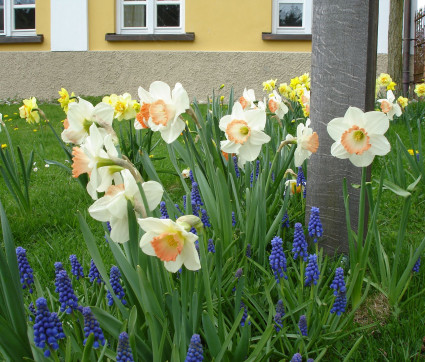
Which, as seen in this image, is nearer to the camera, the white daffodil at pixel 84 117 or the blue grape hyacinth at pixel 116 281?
the blue grape hyacinth at pixel 116 281

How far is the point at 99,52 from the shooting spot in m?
9.13

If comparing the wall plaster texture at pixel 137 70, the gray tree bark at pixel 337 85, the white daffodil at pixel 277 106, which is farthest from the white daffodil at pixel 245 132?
the wall plaster texture at pixel 137 70

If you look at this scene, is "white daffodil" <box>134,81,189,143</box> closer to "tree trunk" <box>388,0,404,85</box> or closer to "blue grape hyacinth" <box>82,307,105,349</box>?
"blue grape hyacinth" <box>82,307,105,349</box>

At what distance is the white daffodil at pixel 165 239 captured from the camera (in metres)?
0.90

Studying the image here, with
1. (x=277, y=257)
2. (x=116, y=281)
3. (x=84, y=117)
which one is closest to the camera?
(x=116, y=281)

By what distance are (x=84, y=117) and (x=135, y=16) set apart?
8.49m

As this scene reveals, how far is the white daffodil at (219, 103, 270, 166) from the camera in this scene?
1.50m

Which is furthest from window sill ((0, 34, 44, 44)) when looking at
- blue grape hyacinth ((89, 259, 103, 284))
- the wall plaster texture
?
blue grape hyacinth ((89, 259, 103, 284))

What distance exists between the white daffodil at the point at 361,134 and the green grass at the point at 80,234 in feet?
1.55

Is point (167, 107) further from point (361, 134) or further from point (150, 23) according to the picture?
point (150, 23)

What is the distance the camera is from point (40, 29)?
30.5ft

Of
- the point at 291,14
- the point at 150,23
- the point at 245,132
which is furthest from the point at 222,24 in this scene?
the point at 245,132

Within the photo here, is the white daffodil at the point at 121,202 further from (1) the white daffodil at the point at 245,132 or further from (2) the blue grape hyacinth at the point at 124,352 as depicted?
(1) the white daffodil at the point at 245,132

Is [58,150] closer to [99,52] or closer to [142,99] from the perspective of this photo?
[142,99]
